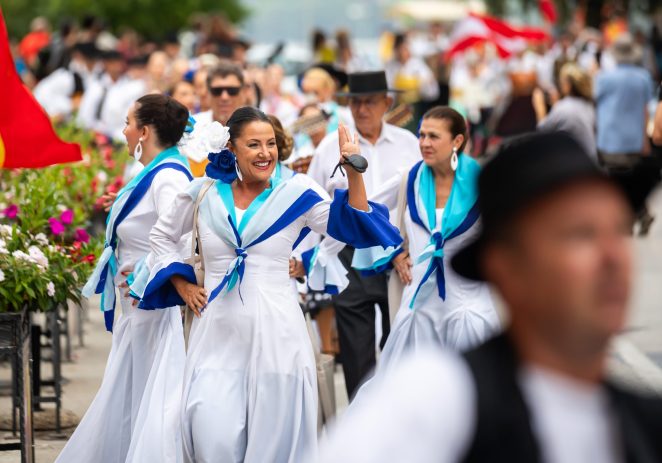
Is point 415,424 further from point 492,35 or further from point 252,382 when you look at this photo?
point 492,35

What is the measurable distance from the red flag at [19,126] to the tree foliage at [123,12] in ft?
141

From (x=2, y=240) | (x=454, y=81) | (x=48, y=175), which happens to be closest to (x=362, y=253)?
(x=2, y=240)

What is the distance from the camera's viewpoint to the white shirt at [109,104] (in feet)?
60.8

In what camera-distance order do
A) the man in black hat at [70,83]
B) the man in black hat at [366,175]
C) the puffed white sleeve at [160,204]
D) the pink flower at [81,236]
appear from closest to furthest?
the puffed white sleeve at [160,204], the pink flower at [81,236], the man in black hat at [366,175], the man in black hat at [70,83]

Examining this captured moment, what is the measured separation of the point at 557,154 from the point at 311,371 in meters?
4.36

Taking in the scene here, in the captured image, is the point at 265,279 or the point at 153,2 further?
the point at 153,2

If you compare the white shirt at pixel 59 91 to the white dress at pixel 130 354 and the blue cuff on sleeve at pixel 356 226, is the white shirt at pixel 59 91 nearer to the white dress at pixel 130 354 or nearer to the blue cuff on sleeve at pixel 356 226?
the white dress at pixel 130 354

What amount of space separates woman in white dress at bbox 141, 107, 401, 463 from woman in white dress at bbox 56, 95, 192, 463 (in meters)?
0.54

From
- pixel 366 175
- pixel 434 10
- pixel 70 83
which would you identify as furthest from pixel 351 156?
pixel 434 10

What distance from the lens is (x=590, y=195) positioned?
2.38 meters

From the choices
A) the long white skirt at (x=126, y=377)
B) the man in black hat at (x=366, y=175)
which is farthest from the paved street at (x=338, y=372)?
the long white skirt at (x=126, y=377)

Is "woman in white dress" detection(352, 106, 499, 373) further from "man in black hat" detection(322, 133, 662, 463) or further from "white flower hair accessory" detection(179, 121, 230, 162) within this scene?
"man in black hat" detection(322, 133, 662, 463)

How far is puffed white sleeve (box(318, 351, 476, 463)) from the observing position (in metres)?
2.35

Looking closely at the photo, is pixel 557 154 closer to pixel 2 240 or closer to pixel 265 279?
pixel 265 279
